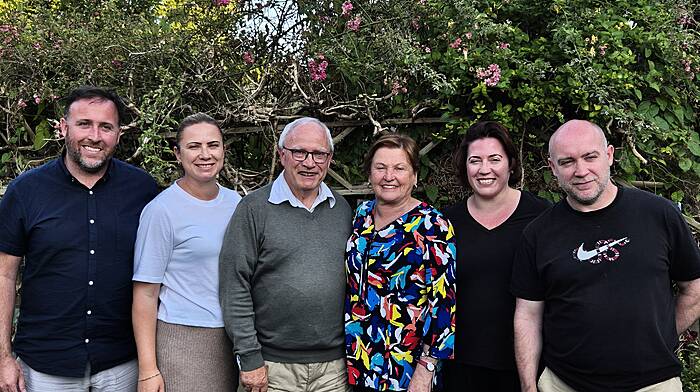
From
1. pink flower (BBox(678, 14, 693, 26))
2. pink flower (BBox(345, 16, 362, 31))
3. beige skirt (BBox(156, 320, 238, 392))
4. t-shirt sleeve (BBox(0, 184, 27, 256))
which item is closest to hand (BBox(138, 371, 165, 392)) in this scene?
beige skirt (BBox(156, 320, 238, 392))

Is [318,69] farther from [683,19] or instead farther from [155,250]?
[683,19]

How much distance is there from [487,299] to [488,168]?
593 mm

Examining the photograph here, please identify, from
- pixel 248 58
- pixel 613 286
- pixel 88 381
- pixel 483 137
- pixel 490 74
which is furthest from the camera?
pixel 248 58

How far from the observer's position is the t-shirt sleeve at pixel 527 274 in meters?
2.48

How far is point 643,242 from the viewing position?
2322mm

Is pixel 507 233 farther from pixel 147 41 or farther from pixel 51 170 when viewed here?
pixel 147 41

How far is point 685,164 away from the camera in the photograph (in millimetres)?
3260

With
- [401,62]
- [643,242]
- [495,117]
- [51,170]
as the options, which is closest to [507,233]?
[643,242]

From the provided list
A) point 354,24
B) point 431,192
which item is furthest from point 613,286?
point 354,24

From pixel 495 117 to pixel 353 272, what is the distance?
4.04ft

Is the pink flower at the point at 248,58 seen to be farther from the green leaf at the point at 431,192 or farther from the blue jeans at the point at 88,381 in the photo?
the blue jeans at the point at 88,381

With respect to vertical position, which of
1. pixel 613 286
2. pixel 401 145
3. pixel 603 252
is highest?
pixel 401 145

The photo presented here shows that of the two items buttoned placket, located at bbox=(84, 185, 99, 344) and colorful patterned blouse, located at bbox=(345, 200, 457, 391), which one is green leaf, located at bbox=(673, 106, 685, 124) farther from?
buttoned placket, located at bbox=(84, 185, 99, 344)

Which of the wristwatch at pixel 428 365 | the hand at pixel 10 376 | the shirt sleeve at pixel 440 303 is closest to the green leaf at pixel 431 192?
the shirt sleeve at pixel 440 303
